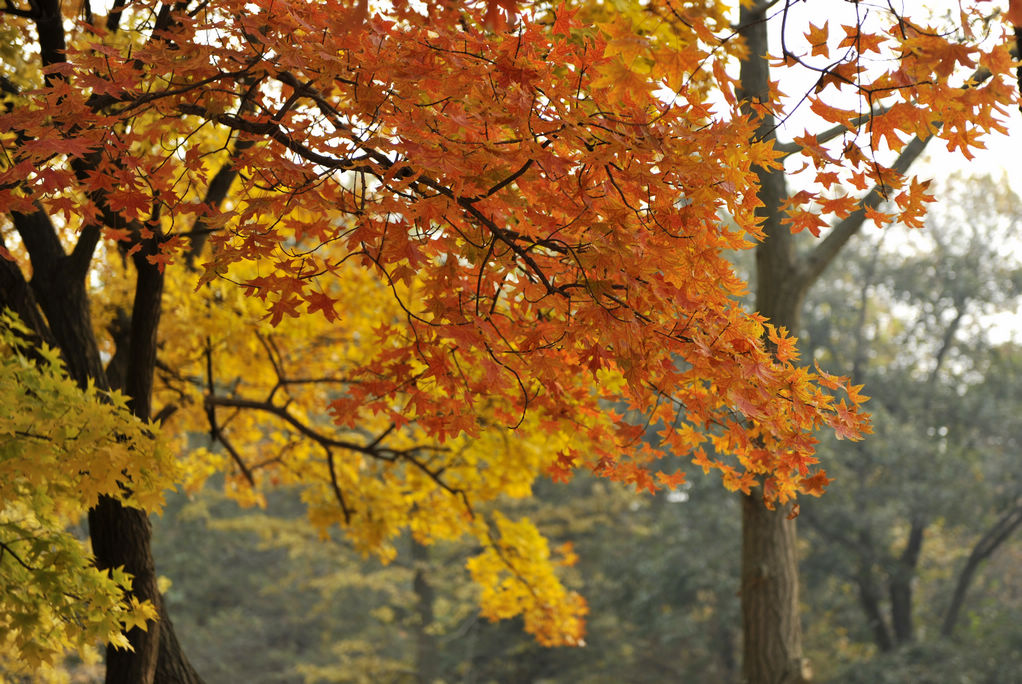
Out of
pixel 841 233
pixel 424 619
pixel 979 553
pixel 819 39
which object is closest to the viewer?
pixel 819 39

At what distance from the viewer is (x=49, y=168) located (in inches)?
98.2

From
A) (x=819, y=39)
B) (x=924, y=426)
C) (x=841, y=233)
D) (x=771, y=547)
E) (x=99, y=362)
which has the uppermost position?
(x=924, y=426)

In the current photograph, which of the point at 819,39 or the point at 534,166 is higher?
the point at 819,39

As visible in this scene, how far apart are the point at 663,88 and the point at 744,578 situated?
3.09m

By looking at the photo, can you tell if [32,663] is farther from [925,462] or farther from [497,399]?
[925,462]

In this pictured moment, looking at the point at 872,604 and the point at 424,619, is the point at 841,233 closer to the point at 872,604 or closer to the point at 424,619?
the point at 872,604

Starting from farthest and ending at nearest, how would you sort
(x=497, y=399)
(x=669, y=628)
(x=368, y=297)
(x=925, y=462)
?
(x=669, y=628) < (x=925, y=462) < (x=368, y=297) < (x=497, y=399)

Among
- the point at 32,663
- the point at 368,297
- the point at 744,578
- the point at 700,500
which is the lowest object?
the point at 32,663

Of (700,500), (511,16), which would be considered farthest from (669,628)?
(511,16)

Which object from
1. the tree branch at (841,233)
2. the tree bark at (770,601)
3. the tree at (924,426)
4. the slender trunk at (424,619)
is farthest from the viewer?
the slender trunk at (424,619)

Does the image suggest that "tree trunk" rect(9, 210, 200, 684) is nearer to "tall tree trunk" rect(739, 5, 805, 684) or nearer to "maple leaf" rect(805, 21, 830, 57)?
"maple leaf" rect(805, 21, 830, 57)

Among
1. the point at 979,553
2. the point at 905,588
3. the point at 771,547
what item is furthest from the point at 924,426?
the point at 771,547

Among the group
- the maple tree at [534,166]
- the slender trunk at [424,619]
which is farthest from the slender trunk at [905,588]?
the maple tree at [534,166]

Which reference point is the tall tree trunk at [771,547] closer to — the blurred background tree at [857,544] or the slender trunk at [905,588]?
the blurred background tree at [857,544]
